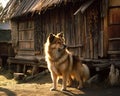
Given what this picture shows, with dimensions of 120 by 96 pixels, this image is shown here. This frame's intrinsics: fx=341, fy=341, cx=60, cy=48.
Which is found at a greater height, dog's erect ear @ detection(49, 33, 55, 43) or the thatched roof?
the thatched roof

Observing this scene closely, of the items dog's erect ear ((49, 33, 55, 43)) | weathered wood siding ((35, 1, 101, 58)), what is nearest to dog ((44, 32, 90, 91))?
dog's erect ear ((49, 33, 55, 43))

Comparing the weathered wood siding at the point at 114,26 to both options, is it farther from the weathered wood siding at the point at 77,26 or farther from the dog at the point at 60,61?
the dog at the point at 60,61

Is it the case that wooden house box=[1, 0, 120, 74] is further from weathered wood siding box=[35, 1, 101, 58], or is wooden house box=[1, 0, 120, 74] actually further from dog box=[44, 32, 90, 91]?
dog box=[44, 32, 90, 91]

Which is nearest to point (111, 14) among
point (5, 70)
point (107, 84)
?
point (107, 84)

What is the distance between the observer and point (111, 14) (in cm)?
1267

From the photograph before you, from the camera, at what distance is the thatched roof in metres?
14.1

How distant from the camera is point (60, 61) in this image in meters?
10.8

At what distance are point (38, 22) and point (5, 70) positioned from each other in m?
5.58

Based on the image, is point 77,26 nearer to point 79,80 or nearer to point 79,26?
point 79,26

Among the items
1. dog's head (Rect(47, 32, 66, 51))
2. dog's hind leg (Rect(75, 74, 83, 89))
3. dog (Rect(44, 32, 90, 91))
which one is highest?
dog's head (Rect(47, 32, 66, 51))

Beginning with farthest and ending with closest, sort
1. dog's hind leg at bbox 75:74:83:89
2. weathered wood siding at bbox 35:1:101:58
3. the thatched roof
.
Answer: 1. the thatched roof
2. weathered wood siding at bbox 35:1:101:58
3. dog's hind leg at bbox 75:74:83:89

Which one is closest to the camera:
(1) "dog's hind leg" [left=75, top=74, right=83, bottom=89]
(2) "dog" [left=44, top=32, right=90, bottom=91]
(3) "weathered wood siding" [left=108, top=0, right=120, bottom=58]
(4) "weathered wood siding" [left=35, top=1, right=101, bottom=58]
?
(2) "dog" [left=44, top=32, right=90, bottom=91]

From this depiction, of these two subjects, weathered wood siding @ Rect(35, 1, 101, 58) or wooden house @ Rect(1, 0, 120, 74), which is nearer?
wooden house @ Rect(1, 0, 120, 74)

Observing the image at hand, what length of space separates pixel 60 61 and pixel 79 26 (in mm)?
3401
